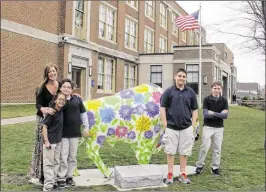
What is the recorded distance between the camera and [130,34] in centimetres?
2814

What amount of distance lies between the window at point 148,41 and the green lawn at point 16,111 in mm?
16672

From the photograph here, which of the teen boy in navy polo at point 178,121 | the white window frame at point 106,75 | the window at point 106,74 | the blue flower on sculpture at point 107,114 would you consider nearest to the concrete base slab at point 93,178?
the teen boy in navy polo at point 178,121

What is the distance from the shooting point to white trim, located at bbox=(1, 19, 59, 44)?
15.9 meters

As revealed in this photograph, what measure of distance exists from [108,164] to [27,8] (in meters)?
12.4

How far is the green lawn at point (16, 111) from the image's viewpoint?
44.2ft

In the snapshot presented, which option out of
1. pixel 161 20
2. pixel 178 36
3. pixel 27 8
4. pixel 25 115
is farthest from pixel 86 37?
pixel 178 36

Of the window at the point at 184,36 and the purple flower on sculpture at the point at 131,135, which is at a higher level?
the window at the point at 184,36

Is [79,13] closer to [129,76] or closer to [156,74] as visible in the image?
[129,76]

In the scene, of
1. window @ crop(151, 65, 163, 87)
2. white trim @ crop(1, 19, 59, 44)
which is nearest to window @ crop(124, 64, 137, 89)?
window @ crop(151, 65, 163, 87)

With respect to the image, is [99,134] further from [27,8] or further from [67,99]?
[27,8]

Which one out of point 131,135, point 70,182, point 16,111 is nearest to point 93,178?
point 70,182

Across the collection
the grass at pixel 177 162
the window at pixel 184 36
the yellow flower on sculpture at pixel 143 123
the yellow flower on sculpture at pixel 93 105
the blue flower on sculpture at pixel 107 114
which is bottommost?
the grass at pixel 177 162

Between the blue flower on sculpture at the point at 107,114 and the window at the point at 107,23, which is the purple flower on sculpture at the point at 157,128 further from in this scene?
the window at the point at 107,23

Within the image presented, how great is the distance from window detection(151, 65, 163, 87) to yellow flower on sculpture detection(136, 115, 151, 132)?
24284 millimetres
